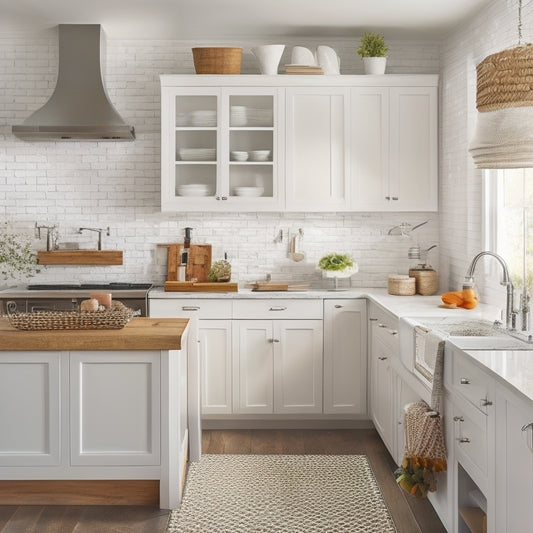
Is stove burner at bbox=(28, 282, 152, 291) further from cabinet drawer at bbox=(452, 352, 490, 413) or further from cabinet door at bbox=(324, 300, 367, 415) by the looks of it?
cabinet drawer at bbox=(452, 352, 490, 413)

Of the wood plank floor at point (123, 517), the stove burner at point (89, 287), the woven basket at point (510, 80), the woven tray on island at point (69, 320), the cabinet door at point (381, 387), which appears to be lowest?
the wood plank floor at point (123, 517)

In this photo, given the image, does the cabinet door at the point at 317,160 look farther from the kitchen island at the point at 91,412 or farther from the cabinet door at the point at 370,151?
the kitchen island at the point at 91,412

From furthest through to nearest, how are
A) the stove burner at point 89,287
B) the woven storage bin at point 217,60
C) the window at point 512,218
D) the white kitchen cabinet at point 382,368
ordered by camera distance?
the stove burner at point 89,287 < the woven storage bin at point 217,60 < the white kitchen cabinet at point 382,368 < the window at point 512,218

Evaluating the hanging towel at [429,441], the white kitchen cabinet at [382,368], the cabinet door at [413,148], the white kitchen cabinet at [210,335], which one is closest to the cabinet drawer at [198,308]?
the white kitchen cabinet at [210,335]

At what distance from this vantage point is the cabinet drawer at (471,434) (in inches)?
116

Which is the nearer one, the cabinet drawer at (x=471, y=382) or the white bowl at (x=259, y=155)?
the cabinet drawer at (x=471, y=382)

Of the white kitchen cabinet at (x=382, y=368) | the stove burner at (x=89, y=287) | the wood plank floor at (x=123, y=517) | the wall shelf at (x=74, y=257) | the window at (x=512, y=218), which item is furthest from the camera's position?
the wall shelf at (x=74, y=257)

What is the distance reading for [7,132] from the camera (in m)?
6.09

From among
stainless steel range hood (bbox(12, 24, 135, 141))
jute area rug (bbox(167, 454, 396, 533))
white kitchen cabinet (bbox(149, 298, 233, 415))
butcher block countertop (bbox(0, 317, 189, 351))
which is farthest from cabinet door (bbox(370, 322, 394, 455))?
stainless steel range hood (bbox(12, 24, 135, 141))

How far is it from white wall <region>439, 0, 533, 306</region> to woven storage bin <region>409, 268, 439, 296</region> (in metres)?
0.15

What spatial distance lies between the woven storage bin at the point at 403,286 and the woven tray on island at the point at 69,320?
2.36m

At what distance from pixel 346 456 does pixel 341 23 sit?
3031mm

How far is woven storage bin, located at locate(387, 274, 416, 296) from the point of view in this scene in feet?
18.6

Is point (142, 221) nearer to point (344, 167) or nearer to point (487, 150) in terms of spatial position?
point (344, 167)
